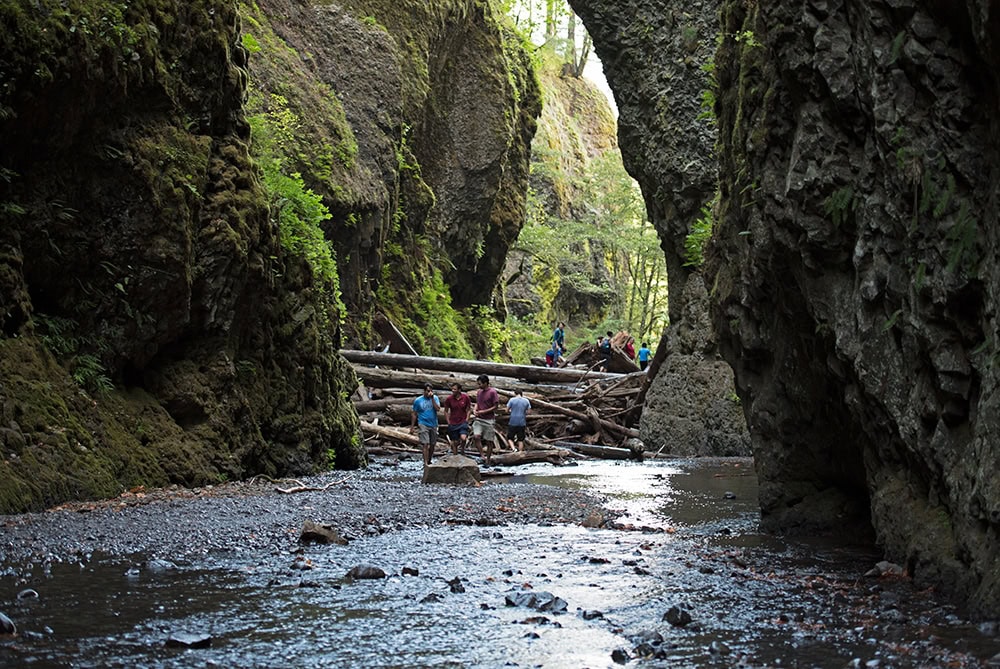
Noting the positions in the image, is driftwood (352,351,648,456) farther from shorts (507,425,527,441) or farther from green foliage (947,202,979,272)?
green foliage (947,202,979,272)

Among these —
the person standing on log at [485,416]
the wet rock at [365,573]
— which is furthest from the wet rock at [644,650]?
the person standing on log at [485,416]

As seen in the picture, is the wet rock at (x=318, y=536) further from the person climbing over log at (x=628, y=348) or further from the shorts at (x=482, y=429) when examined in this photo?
the person climbing over log at (x=628, y=348)

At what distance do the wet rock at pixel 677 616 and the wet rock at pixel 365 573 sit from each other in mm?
2204

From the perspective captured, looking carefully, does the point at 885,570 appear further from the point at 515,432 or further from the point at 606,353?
the point at 606,353

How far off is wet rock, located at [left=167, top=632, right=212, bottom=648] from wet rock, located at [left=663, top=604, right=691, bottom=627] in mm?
2585

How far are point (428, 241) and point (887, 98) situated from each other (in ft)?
89.5

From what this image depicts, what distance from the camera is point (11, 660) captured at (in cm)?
439

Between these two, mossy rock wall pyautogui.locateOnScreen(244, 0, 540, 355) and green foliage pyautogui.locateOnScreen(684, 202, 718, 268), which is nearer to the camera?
green foliage pyautogui.locateOnScreen(684, 202, 718, 268)

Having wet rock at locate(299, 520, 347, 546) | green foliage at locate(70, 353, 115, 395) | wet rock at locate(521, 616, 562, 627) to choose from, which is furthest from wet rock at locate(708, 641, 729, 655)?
green foliage at locate(70, 353, 115, 395)

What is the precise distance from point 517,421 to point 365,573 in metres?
14.1

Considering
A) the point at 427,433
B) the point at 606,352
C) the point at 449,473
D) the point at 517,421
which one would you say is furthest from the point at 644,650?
the point at 606,352

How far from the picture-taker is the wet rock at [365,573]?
6.84 m

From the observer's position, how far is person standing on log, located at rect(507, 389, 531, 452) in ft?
67.9

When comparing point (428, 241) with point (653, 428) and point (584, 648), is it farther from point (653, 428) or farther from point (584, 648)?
point (584, 648)
